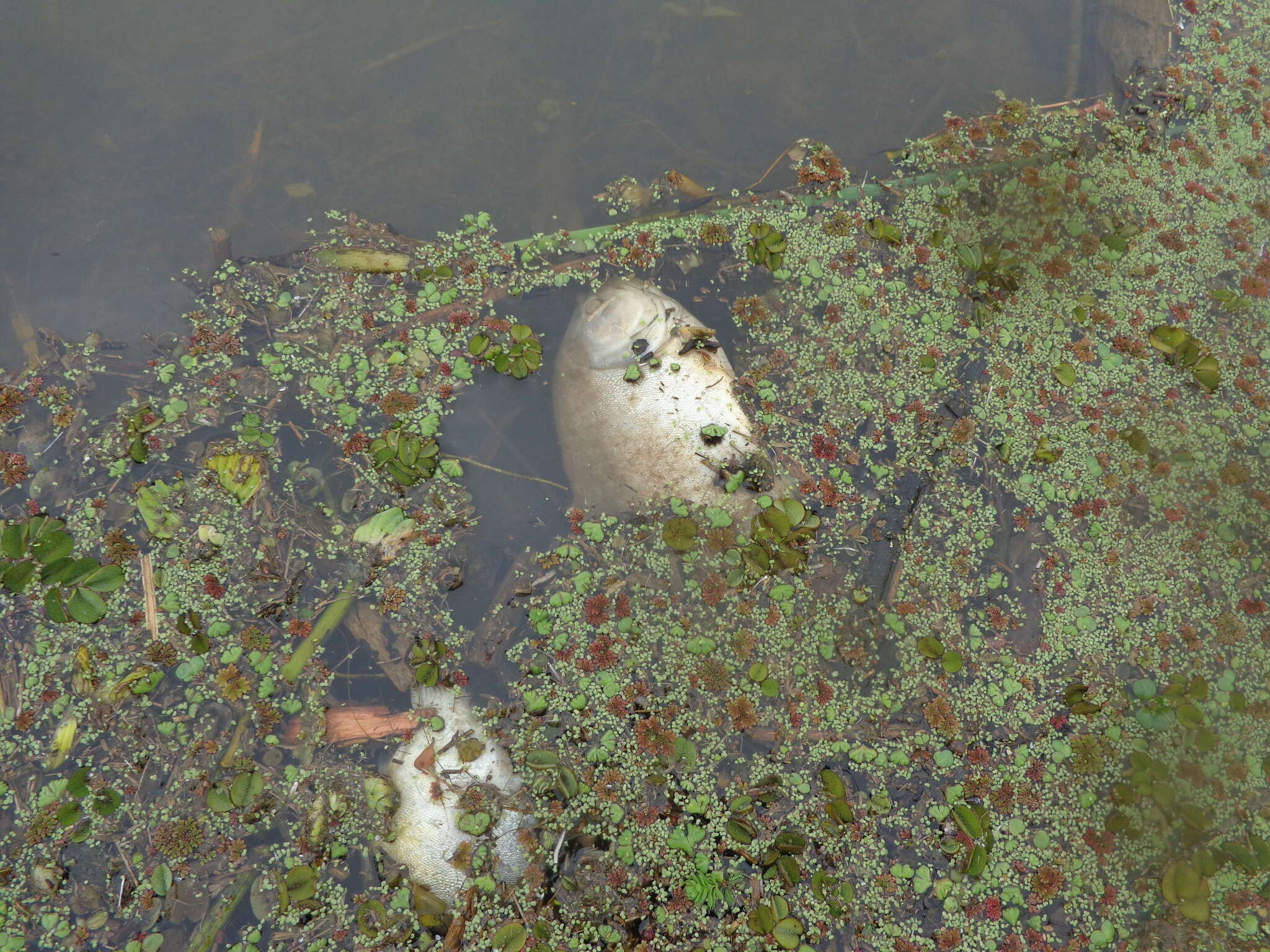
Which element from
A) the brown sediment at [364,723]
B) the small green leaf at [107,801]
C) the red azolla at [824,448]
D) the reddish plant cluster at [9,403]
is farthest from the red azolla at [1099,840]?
the reddish plant cluster at [9,403]

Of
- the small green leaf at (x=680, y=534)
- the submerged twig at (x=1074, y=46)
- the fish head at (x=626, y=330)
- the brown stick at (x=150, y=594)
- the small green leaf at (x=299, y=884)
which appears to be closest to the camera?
the small green leaf at (x=299, y=884)

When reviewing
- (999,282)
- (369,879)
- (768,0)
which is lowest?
(369,879)

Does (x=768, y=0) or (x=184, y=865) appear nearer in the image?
(x=184, y=865)

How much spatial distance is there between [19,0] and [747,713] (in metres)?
5.14

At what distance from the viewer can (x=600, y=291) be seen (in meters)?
3.65

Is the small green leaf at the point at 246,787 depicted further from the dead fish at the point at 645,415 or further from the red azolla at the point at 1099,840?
the red azolla at the point at 1099,840

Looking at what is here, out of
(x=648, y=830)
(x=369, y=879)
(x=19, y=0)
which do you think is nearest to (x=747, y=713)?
(x=648, y=830)

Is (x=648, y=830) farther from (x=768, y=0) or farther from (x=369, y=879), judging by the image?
(x=768, y=0)

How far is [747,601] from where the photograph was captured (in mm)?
3453

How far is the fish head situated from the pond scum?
211 millimetres

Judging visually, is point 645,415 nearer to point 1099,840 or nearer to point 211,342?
point 211,342

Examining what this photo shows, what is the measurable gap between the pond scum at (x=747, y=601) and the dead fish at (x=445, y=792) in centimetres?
8

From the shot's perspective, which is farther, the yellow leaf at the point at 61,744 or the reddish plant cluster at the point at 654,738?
the reddish plant cluster at the point at 654,738

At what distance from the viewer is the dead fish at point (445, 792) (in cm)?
318
